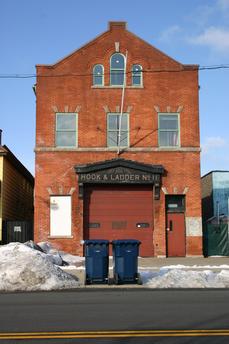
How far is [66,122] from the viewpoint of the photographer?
1112 inches

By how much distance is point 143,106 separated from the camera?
93.5 ft

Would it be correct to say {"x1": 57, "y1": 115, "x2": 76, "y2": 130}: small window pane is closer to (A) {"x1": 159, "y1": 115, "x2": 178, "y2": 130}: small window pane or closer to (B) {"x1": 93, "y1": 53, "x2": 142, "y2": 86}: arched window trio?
(B) {"x1": 93, "y1": 53, "x2": 142, "y2": 86}: arched window trio

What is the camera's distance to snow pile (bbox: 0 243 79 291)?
595 inches

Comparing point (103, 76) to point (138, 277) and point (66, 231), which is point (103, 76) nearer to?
point (66, 231)

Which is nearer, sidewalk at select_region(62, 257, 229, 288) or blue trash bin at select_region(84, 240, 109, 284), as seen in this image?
blue trash bin at select_region(84, 240, 109, 284)

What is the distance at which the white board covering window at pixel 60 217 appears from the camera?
2731cm

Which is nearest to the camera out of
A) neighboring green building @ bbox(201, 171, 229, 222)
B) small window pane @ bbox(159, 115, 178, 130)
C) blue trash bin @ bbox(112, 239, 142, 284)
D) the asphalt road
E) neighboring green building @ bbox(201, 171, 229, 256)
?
the asphalt road

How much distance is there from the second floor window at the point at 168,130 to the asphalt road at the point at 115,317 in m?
15.2

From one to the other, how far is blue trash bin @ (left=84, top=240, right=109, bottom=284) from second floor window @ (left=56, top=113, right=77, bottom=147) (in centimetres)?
1224

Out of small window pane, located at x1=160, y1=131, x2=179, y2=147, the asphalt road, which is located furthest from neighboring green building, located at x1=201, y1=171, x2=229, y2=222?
the asphalt road

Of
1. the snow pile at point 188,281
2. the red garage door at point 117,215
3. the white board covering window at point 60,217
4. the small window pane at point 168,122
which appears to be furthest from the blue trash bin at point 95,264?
the small window pane at point 168,122

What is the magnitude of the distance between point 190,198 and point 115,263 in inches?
483

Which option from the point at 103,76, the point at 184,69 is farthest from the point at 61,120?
the point at 184,69

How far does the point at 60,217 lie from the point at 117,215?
2880mm
